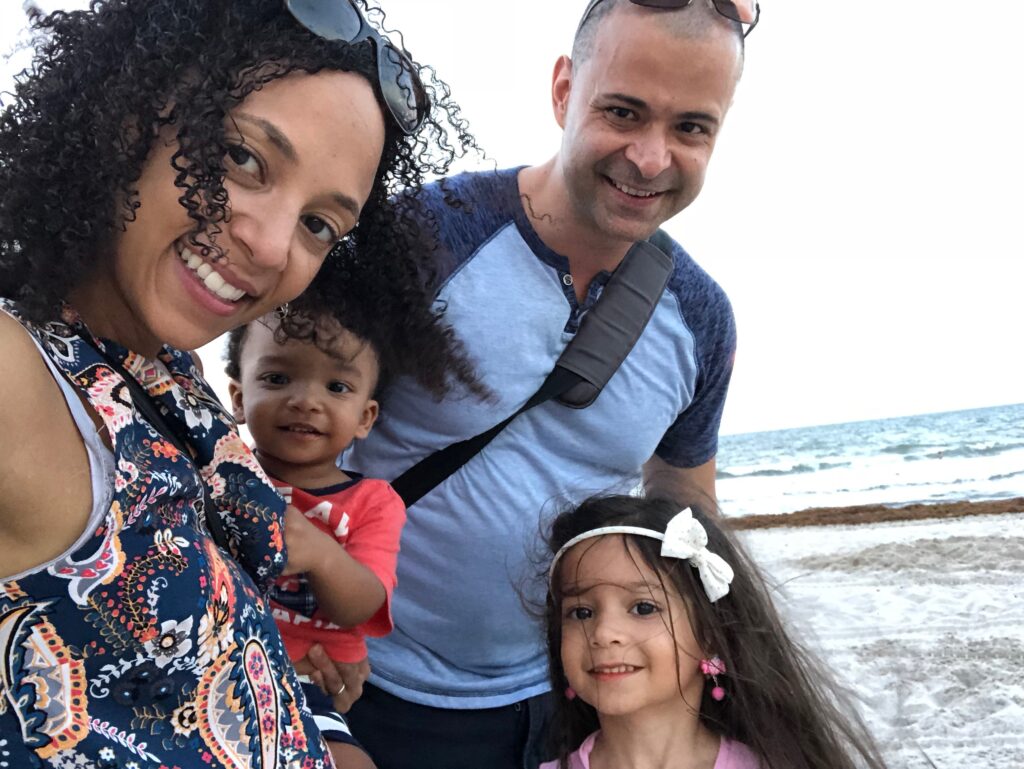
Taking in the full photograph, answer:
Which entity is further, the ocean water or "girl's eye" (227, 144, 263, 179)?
the ocean water

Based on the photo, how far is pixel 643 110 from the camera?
2449mm

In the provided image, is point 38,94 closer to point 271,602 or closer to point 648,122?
point 271,602

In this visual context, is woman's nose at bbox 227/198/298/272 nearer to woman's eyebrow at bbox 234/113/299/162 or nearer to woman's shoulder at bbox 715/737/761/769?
woman's eyebrow at bbox 234/113/299/162

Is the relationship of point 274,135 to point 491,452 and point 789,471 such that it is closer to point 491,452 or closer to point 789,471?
point 491,452

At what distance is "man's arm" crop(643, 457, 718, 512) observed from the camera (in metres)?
2.99

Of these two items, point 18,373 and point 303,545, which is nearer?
point 18,373

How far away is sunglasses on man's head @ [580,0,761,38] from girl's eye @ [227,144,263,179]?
1.47 m

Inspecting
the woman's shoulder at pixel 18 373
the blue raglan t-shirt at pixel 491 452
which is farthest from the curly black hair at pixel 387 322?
the woman's shoulder at pixel 18 373

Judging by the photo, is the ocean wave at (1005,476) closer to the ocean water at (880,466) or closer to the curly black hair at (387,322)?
the ocean water at (880,466)

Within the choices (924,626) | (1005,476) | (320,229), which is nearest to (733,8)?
(320,229)

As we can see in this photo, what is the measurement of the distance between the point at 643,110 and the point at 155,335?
64.8 inches

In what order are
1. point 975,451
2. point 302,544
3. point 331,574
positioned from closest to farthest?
point 302,544 → point 331,574 → point 975,451

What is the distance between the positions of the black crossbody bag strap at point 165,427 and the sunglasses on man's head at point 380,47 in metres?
0.65

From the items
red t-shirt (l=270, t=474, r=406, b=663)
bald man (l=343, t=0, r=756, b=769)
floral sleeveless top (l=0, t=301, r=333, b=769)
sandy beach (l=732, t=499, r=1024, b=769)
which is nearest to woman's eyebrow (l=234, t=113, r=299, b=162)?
floral sleeveless top (l=0, t=301, r=333, b=769)
